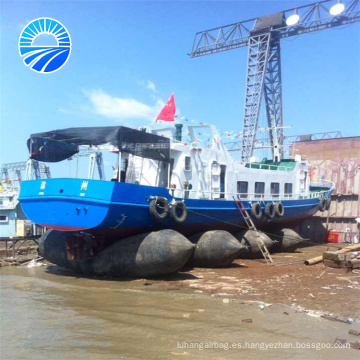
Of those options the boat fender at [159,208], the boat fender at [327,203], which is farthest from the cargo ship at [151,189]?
the boat fender at [327,203]

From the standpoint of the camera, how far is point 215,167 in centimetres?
1473

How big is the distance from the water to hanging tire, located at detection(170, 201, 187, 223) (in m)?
2.72

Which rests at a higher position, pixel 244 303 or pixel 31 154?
pixel 31 154

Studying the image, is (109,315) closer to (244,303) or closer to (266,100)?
(244,303)

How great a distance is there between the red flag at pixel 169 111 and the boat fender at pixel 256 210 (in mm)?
4532

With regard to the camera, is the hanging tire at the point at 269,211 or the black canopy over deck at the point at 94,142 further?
the hanging tire at the point at 269,211

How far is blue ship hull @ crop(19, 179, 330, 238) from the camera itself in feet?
35.0

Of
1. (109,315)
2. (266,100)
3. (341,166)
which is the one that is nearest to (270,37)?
(266,100)

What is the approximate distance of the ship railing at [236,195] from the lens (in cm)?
1313

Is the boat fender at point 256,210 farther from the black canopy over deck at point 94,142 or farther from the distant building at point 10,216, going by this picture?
the distant building at point 10,216

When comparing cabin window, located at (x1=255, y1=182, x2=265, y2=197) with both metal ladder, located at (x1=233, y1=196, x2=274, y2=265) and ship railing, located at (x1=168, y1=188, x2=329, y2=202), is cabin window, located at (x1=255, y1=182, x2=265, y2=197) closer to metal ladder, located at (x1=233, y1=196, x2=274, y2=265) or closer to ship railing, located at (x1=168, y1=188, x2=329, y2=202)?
ship railing, located at (x1=168, y1=188, x2=329, y2=202)

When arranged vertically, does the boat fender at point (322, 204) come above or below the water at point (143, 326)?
above

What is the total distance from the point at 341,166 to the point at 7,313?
733 inches

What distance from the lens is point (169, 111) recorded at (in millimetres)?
14164
